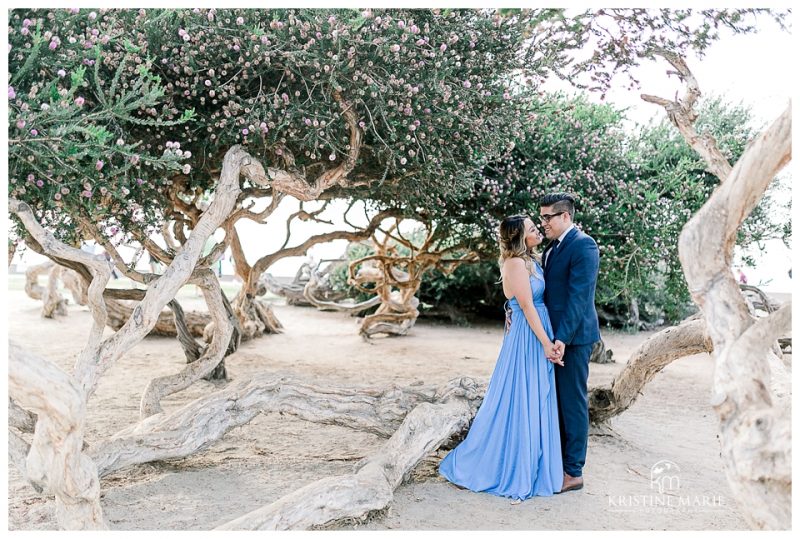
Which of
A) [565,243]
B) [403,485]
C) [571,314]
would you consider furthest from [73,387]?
[565,243]

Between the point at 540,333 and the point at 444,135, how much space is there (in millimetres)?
2068

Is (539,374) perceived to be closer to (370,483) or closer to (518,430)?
(518,430)

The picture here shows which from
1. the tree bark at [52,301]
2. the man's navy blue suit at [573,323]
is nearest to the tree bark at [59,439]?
the man's navy blue suit at [573,323]

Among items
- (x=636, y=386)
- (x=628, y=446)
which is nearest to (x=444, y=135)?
(x=636, y=386)

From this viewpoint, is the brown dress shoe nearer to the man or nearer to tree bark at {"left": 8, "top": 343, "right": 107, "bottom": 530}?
the man

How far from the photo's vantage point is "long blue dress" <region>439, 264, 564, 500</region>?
4488 mm

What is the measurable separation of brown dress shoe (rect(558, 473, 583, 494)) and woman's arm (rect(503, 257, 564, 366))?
2.74 ft

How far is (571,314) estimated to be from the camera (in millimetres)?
4473

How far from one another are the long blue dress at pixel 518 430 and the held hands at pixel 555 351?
8 centimetres

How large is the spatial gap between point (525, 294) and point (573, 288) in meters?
0.33

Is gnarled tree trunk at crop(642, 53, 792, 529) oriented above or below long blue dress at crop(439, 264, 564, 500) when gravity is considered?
above

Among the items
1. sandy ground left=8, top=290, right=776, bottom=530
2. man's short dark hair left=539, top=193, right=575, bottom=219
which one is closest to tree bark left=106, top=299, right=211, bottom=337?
sandy ground left=8, top=290, right=776, bottom=530

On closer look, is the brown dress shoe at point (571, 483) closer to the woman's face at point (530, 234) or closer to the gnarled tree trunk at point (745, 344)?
the woman's face at point (530, 234)

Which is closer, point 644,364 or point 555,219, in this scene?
point 555,219
